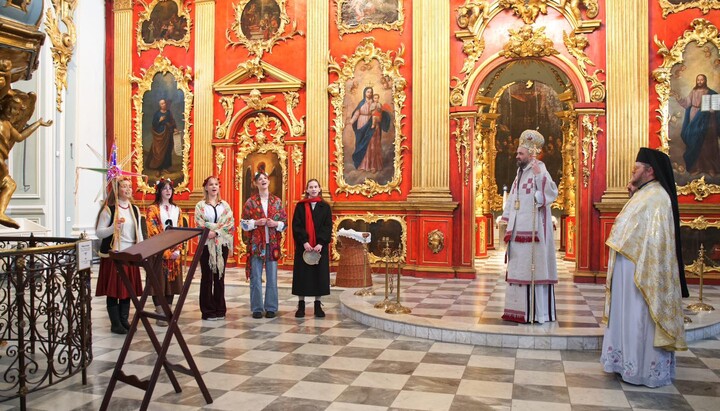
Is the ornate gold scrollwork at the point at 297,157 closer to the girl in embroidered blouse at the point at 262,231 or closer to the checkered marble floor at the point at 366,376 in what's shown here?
the girl in embroidered blouse at the point at 262,231

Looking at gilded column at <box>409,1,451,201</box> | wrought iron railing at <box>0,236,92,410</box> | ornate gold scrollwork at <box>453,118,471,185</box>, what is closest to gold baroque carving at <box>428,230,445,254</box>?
gilded column at <box>409,1,451,201</box>

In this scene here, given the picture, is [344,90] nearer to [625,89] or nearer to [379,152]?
[379,152]

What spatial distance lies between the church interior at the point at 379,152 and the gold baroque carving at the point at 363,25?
4 cm

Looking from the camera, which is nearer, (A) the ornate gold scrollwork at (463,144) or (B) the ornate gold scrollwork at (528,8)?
(B) the ornate gold scrollwork at (528,8)

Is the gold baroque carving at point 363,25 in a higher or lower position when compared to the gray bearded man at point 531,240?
higher

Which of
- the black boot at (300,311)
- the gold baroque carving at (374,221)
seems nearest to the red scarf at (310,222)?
the black boot at (300,311)

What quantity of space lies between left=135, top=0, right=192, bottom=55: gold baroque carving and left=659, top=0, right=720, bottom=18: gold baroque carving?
9656mm

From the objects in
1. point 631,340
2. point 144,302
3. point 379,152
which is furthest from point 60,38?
point 631,340

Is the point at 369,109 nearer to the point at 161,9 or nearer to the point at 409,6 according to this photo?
the point at 409,6

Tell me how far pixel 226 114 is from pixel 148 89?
7.10 ft

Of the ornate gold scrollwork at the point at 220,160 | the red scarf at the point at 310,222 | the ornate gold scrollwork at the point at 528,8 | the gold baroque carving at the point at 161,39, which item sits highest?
the gold baroque carving at the point at 161,39

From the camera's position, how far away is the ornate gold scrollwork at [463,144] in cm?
1191

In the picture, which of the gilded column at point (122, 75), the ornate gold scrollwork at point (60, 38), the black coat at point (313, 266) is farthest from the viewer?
the gilded column at point (122, 75)

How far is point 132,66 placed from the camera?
14672 mm
